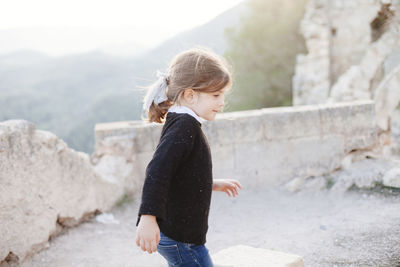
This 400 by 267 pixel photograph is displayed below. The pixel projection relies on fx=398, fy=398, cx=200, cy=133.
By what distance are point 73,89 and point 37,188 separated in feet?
75.2

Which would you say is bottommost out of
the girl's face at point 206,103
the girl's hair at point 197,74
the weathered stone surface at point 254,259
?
the weathered stone surface at point 254,259

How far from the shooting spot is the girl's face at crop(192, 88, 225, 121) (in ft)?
5.81

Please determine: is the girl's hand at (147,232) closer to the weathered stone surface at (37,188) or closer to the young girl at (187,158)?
the young girl at (187,158)

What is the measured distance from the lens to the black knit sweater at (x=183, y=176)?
5.27 feet

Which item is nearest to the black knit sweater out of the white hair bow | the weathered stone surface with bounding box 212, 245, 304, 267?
the white hair bow

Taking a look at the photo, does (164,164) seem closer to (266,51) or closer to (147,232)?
(147,232)

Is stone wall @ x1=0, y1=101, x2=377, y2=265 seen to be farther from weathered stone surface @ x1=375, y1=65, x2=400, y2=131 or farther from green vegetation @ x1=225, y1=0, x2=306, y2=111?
green vegetation @ x1=225, y1=0, x2=306, y2=111

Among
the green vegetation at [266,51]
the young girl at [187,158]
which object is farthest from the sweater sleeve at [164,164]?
the green vegetation at [266,51]

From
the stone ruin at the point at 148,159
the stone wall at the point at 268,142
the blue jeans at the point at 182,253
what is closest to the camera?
the blue jeans at the point at 182,253

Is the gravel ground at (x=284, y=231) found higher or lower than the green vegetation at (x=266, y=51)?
lower

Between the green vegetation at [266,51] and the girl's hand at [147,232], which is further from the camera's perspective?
the green vegetation at [266,51]

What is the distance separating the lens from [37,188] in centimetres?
312

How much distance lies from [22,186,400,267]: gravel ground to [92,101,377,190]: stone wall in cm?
28

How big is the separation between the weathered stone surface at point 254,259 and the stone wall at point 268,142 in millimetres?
1996
